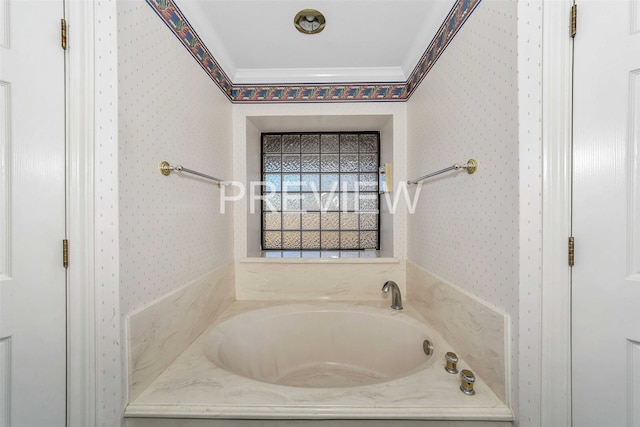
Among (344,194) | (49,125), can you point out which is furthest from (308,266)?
(49,125)

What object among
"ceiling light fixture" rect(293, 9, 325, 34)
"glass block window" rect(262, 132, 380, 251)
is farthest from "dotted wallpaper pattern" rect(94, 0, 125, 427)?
"glass block window" rect(262, 132, 380, 251)

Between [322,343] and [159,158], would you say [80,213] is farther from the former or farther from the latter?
[322,343]

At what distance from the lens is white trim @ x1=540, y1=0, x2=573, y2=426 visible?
0.76 metres

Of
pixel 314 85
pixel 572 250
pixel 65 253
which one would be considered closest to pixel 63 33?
pixel 65 253

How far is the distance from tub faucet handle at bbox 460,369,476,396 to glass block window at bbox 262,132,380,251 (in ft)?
4.61

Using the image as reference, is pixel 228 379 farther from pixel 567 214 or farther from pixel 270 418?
pixel 567 214

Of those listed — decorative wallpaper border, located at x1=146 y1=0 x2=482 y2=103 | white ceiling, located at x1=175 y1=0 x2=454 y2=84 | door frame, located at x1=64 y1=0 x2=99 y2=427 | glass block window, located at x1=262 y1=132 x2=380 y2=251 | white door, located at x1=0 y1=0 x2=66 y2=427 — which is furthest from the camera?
glass block window, located at x1=262 y1=132 x2=380 y2=251

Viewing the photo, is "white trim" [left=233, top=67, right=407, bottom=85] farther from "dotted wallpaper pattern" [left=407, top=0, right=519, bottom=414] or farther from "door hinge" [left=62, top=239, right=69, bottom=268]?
"door hinge" [left=62, top=239, right=69, bottom=268]

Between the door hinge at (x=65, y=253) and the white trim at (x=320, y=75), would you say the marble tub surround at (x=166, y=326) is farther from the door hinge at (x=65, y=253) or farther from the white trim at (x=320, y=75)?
the white trim at (x=320, y=75)

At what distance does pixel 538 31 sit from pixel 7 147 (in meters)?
1.44

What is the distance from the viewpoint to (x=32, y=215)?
71cm

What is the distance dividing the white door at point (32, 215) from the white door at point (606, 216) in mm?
1444

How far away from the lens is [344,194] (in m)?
2.30

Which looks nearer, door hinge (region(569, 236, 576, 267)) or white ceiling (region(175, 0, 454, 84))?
door hinge (region(569, 236, 576, 267))
